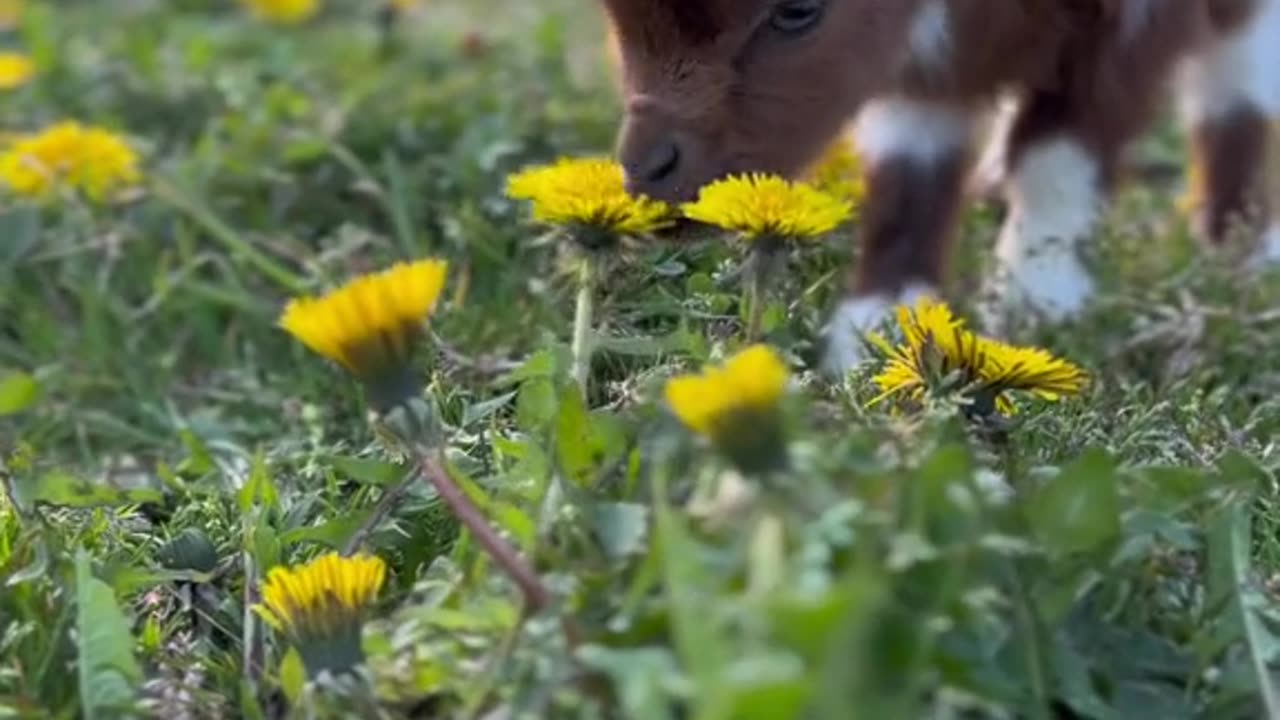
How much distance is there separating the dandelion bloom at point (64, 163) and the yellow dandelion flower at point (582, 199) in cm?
158

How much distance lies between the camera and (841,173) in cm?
318

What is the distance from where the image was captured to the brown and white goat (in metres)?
2.58

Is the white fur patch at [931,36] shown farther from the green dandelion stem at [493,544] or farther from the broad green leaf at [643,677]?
the broad green leaf at [643,677]

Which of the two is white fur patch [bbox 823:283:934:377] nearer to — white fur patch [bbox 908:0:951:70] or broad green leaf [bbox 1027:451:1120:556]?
white fur patch [bbox 908:0:951:70]

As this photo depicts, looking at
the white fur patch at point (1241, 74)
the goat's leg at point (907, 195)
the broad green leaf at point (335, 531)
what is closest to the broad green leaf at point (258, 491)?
the broad green leaf at point (335, 531)

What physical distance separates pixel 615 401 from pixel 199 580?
451 mm

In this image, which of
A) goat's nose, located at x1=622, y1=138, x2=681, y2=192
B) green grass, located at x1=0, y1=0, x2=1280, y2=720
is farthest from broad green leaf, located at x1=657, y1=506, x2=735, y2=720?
goat's nose, located at x1=622, y1=138, x2=681, y2=192

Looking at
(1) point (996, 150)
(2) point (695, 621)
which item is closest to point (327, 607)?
(2) point (695, 621)

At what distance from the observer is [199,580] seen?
6.85ft

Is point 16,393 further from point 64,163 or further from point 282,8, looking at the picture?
point 282,8

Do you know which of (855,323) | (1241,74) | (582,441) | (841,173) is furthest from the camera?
(1241,74)

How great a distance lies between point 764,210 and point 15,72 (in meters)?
2.25

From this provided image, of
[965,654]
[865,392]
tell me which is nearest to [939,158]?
[865,392]

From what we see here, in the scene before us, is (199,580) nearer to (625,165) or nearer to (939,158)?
(625,165)
